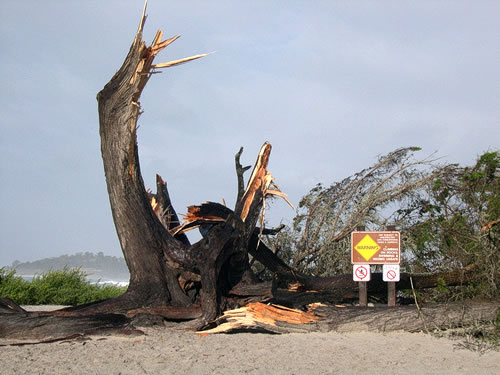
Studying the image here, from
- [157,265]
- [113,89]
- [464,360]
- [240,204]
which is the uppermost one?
[113,89]

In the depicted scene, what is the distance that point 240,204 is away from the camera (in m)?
9.33

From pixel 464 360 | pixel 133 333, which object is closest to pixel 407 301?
pixel 464 360

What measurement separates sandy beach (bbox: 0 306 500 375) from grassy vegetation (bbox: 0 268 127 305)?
6666mm

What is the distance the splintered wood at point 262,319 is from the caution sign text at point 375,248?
1.53 metres

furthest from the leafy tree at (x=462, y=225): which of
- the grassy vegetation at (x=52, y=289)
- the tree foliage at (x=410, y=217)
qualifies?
the grassy vegetation at (x=52, y=289)

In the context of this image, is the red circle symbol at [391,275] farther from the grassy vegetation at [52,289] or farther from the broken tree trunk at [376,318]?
the grassy vegetation at [52,289]

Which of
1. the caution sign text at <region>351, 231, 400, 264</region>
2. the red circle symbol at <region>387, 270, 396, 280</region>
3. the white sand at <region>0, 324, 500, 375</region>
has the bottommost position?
the white sand at <region>0, 324, 500, 375</region>

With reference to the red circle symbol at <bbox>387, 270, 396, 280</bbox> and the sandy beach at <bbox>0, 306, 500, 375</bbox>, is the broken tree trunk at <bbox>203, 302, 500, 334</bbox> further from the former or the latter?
the red circle symbol at <bbox>387, 270, 396, 280</bbox>

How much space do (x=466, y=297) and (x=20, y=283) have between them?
1025 cm

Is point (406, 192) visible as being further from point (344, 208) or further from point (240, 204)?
point (240, 204)

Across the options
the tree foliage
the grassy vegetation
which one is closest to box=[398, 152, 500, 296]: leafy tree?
the tree foliage

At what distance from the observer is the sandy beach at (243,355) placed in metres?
5.84

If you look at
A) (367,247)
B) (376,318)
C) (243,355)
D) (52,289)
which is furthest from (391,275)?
(52,289)

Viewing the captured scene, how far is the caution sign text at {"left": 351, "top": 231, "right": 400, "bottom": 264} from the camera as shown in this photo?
30.8 ft
